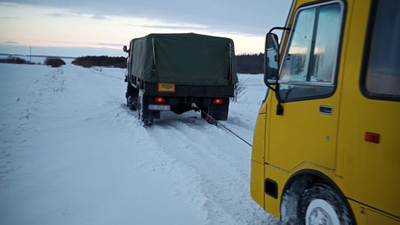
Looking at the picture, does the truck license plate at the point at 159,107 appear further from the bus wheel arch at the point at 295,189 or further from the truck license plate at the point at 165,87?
the bus wheel arch at the point at 295,189

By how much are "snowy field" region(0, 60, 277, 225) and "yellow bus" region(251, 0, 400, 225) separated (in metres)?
1.27

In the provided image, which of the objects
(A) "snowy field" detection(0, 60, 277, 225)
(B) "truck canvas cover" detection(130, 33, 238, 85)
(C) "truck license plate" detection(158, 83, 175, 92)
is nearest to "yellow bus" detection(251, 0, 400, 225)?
(A) "snowy field" detection(0, 60, 277, 225)

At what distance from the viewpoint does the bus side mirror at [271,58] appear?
10.7 feet

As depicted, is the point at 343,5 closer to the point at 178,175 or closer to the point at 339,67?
→ the point at 339,67

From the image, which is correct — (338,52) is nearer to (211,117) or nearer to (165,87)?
(165,87)

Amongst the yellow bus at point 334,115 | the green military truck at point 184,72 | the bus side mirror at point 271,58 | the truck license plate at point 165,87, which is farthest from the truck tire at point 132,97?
the bus side mirror at point 271,58

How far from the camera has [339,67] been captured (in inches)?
110

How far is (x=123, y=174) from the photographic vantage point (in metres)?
5.98

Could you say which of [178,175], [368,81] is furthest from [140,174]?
[368,81]

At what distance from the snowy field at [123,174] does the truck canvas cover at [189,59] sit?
1.44m

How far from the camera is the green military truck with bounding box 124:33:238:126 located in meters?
9.74

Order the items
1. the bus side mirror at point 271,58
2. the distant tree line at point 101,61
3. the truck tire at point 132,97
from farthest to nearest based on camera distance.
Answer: the distant tree line at point 101,61, the truck tire at point 132,97, the bus side mirror at point 271,58

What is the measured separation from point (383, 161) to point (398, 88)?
52 centimetres

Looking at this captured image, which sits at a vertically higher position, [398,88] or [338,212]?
[398,88]
